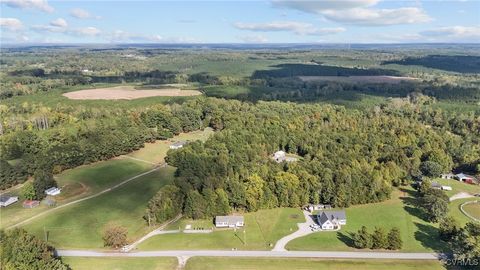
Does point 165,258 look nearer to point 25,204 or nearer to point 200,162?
point 200,162

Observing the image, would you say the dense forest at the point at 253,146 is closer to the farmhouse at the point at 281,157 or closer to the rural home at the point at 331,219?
the farmhouse at the point at 281,157

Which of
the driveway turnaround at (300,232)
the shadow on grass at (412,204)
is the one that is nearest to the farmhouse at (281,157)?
the driveway turnaround at (300,232)

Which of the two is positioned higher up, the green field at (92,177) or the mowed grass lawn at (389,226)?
the green field at (92,177)

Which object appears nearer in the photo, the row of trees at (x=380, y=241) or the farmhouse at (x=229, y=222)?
the row of trees at (x=380, y=241)

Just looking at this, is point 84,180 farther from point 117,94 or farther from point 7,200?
point 117,94

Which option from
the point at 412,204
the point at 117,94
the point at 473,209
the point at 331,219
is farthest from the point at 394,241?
the point at 117,94

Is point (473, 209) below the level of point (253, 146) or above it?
below

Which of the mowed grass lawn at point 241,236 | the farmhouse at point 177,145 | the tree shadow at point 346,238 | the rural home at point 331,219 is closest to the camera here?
the mowed grass lawn at point 241,236

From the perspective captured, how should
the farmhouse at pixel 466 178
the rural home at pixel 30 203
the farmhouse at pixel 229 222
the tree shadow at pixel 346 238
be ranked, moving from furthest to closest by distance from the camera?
the farmhouse at pixel 466 178
the rural home at pixel 30 203
the farmhouse at pixel 229 222
the tree shadow at pixel 346 238
